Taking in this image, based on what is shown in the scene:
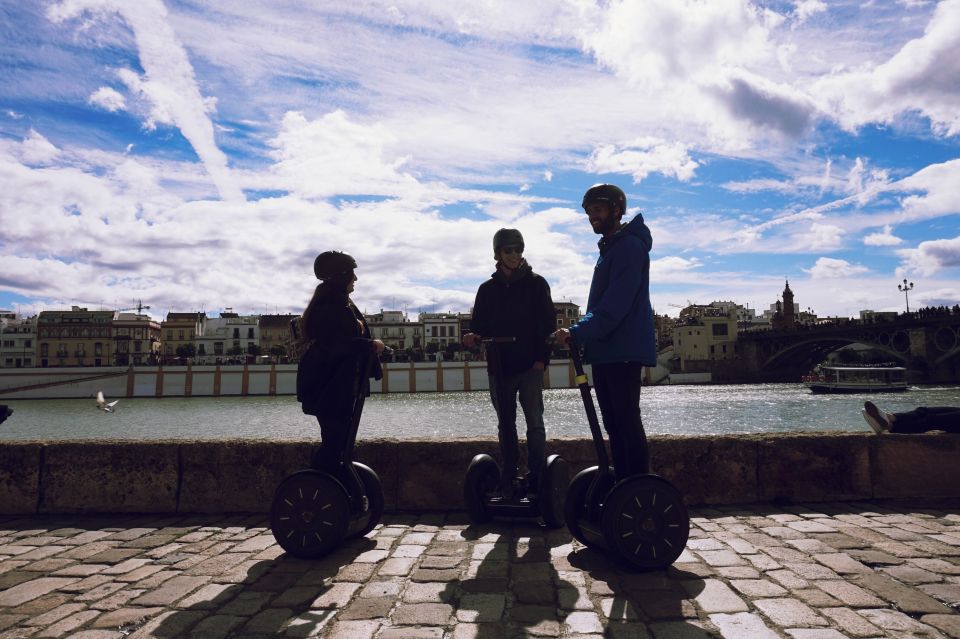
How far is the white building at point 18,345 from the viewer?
346 feet

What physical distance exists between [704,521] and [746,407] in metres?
49.5

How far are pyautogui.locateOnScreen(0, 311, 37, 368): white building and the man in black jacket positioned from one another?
402 ft

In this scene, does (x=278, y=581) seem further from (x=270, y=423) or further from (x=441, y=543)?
(x=270, y=423)

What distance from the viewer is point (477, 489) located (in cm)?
431

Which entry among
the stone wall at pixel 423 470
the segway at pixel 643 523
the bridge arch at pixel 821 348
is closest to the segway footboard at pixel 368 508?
the stone wall at pixel 423 470

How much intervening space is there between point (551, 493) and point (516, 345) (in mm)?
1014

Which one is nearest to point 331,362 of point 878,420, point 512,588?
point 512,588

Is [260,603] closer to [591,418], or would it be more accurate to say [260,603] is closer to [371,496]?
[371,496]

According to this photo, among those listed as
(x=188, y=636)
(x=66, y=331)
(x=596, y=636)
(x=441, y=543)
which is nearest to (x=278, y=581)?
(x=188, y=636)

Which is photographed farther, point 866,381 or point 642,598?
point 866,381

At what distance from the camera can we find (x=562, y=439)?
5.20 metres

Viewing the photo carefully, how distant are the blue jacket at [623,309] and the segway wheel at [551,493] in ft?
2.90

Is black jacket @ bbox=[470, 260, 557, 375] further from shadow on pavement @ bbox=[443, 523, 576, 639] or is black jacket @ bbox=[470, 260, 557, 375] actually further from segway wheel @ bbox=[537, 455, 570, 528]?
shadow on pavement @ bbox=[443, 523, 576, 639]

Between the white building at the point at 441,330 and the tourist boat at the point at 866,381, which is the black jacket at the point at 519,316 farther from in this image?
the white building at the point at 441,330
